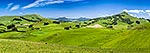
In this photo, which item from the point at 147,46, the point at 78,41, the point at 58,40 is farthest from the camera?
the point at 58,40

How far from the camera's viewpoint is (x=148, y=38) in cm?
12288

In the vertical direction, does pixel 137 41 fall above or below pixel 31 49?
below

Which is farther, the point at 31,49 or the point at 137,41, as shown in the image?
the point at 137,41

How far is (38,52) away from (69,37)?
124 m

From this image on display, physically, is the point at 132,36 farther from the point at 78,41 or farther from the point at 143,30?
the point at 78,41

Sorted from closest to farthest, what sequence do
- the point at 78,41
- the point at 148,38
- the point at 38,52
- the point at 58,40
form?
1. the point at 38,52
2. the point at 148,38
3. the point at 78,41
4. the point at 58,40

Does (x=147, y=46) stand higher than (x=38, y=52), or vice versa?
(x=38, y=52)

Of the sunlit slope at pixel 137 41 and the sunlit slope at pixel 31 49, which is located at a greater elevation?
the sunlit slope at pixel 31 49

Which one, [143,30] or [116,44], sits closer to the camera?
[116,44]

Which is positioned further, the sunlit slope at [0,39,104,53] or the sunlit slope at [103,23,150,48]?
the sunlit slope at [103,23,150,48]

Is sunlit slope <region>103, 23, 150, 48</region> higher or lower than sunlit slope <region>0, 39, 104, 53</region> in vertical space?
lower

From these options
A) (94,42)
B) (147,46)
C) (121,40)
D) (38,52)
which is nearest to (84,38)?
(94,42)

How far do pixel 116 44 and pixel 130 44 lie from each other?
8655 mm

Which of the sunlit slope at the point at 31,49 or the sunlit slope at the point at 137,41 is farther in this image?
the sunlit slope at the point at 137,41
